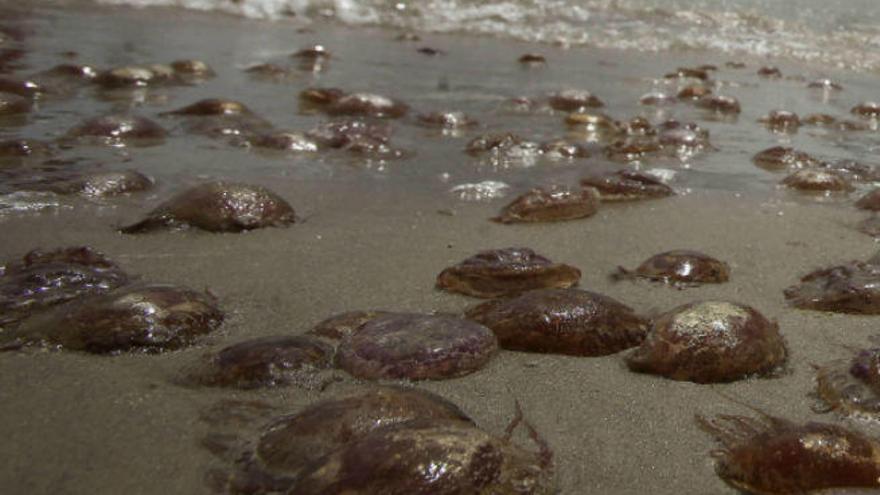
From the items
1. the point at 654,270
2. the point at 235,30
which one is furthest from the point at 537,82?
the point at 654,270

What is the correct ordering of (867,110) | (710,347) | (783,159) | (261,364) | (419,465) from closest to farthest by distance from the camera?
(419,465) → (261,364) → (710,347) → (783,159) → (867,110)

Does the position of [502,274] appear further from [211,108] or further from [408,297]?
[211,108]

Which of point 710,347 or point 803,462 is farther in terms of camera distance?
point 710,347

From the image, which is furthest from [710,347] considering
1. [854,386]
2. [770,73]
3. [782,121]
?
[770,73]

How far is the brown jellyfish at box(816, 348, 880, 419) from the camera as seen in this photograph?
1.91 meters

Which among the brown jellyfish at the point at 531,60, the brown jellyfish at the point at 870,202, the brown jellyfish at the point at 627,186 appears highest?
the brown jellyfish at the point at 870,202

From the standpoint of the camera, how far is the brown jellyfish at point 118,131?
4.19 metres

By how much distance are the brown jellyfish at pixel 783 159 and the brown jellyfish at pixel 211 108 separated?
2.85 metres

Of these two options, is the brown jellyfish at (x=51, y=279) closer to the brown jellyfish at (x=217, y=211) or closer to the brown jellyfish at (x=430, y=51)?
the brown jellyfish at (x=217, y=211)

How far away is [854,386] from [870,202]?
2.09m

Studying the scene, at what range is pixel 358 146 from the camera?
439 centimetres

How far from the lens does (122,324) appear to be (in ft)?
6.98

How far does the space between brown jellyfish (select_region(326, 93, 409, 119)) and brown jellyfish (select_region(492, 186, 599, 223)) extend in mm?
1949

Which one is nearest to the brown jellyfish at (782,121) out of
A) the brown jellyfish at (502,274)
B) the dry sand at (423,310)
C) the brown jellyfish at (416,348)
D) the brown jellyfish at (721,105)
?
the brown jellyfish at (721,105)
